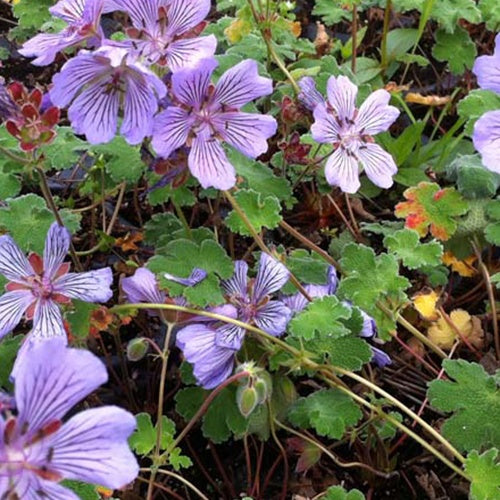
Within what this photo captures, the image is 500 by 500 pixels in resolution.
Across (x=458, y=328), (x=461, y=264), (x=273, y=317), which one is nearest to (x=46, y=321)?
(x=273, y=317)

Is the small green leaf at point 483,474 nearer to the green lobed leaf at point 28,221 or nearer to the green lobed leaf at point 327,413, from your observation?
Answer: the green lobed leaf at point 327,413

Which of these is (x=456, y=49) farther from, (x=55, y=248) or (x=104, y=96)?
(x=55, y=248)

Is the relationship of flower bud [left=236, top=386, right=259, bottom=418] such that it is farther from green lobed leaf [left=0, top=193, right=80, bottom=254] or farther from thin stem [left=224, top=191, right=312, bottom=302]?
green lobed leaf [left=0, top=193, right=80, bottom=254]

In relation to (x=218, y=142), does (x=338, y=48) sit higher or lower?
lower

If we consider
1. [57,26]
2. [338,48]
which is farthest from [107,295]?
[338,48]

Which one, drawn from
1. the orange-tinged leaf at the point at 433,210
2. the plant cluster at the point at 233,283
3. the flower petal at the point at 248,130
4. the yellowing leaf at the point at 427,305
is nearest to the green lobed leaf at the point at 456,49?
the plant cluster at the point at 233,283

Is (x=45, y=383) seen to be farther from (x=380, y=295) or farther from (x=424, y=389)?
(x=424, y=389)
